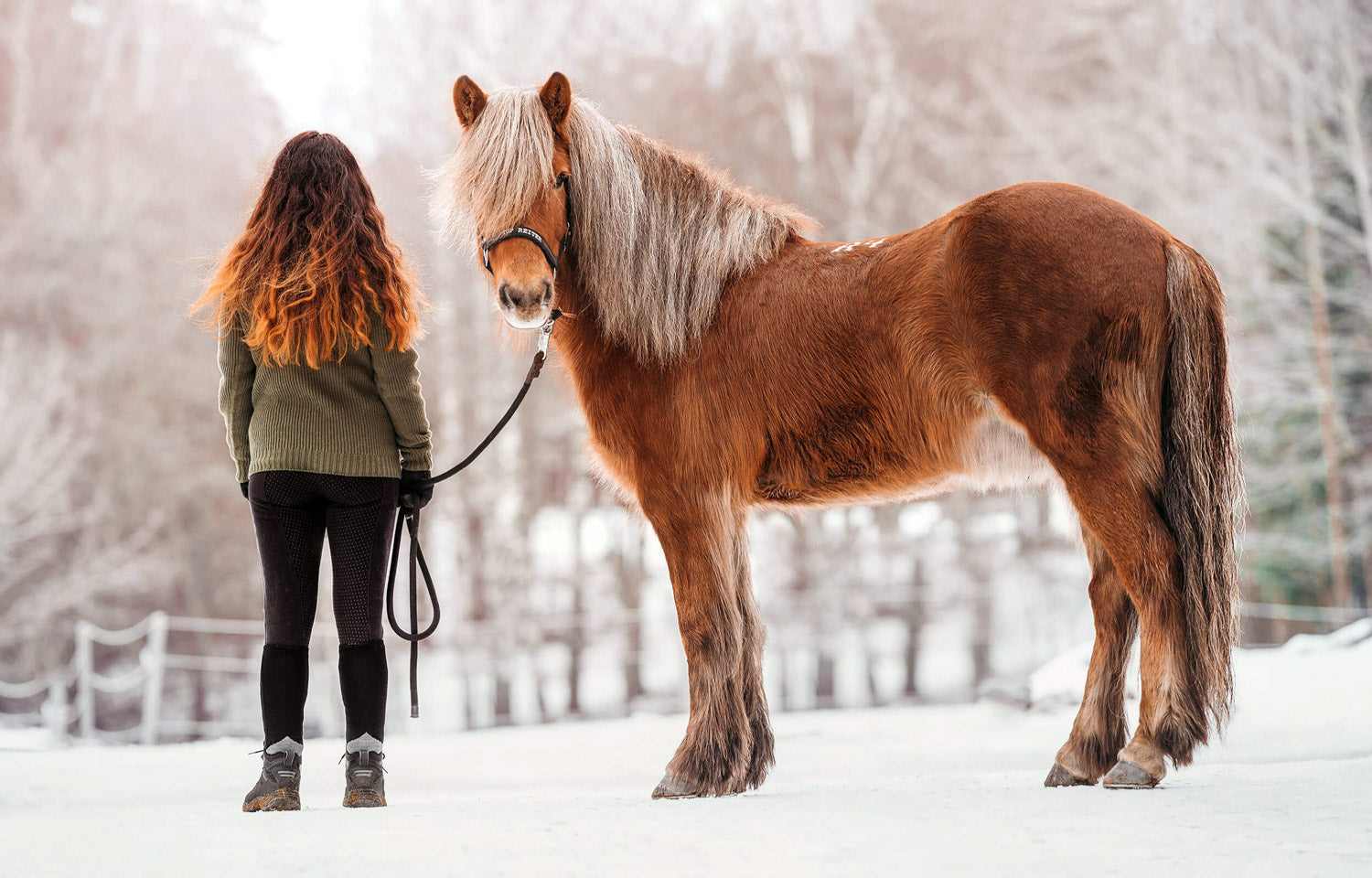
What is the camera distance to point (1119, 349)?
3572 mm

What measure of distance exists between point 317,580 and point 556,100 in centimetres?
189

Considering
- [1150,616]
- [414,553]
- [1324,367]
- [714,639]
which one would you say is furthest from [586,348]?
[1324,367]

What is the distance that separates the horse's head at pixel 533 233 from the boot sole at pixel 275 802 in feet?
5.54

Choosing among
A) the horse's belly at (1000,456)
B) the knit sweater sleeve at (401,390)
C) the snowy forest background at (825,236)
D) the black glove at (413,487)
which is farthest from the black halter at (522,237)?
the snowy forest background at (825,236)

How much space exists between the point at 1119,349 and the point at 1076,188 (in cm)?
63

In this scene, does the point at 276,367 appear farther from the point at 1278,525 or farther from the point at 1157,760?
the point at 1278,525

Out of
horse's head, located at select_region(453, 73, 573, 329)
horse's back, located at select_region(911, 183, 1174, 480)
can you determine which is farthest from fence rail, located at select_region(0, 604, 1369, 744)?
horse's head, located at select_region(453, 73, 573, 329)

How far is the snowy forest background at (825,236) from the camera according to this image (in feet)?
48.9

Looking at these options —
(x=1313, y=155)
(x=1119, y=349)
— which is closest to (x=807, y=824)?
(x=1119, y=349)

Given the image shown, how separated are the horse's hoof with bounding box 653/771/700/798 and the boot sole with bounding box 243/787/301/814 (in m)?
1.19

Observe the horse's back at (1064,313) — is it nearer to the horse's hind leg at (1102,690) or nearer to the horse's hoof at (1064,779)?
the horse's hind leg at (1102,690)

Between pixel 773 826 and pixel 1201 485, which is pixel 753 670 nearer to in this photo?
pixel 773 826

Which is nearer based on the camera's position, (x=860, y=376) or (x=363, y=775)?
(x=363, y=775)

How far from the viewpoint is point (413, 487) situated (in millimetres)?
3836
